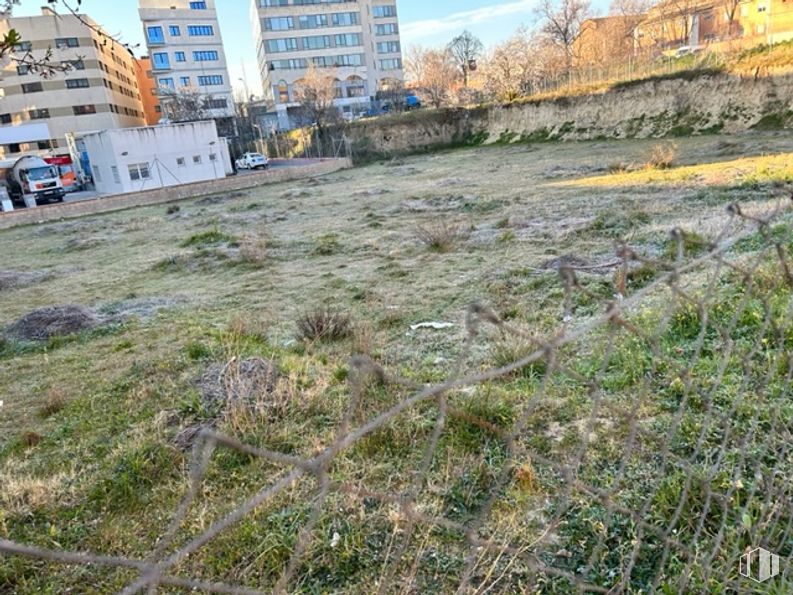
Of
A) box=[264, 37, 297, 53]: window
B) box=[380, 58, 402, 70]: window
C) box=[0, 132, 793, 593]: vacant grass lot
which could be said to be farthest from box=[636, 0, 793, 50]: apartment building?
box=[264, 37, 297, 53]: window

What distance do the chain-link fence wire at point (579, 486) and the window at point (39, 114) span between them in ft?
166

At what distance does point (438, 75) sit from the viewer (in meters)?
47.9

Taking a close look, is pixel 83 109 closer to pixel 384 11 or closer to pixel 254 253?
pixel 384 11

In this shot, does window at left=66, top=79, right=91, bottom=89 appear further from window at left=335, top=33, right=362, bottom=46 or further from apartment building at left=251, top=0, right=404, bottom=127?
window at left=335, top=33, right=362, bottom=46

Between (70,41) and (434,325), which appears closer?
(434,325)

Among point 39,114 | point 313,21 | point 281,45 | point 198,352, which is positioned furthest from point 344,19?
point 198,352

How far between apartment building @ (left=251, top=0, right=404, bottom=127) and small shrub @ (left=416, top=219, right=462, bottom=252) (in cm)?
4708

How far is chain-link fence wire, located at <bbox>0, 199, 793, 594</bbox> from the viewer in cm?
180

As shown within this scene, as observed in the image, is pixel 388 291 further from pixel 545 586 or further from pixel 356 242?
pixel 545 586

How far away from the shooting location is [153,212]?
18422 millimetres

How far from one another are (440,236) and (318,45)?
53219mm

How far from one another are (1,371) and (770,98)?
23.7m

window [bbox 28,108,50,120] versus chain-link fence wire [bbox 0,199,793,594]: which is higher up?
window [bbox 28,108,50,120]

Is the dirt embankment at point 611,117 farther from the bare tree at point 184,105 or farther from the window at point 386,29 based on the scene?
the window at point 386,29
